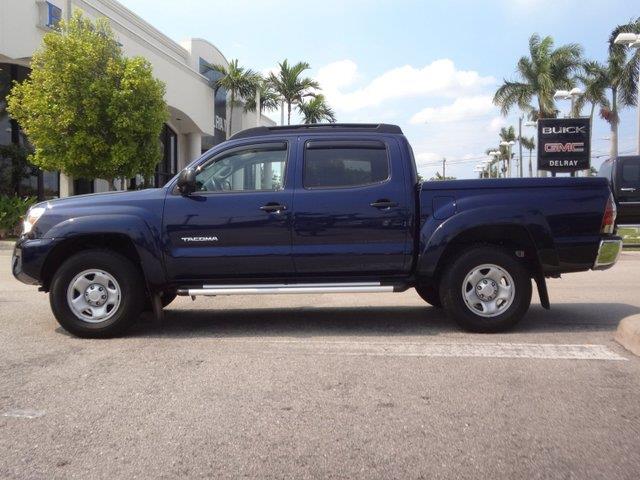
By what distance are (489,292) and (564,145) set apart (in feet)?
60.3

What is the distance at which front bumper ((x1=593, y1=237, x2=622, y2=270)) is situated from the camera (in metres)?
6.32

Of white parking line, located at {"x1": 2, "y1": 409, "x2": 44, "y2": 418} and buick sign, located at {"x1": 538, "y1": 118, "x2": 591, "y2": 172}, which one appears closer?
white parking line, located at {"x1": 2, "y1": 409, "x2": 44, "y2": 418}

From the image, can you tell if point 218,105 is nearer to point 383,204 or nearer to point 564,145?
point 564,145

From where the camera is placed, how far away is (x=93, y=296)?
250 inches

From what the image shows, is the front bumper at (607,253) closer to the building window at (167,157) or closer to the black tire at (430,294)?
the black tire at (430,294)

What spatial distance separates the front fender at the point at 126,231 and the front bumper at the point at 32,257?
11cm

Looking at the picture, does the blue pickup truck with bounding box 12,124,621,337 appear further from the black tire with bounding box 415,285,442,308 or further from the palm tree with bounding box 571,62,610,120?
the palm tree with bounding box 571,62,610,120

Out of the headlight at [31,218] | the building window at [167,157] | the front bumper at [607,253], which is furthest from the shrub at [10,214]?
the front bumper at [607,253]

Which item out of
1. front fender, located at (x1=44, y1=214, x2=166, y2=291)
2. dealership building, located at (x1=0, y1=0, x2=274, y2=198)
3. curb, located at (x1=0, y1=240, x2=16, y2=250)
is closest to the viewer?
front fender, located at (x1=44, y1=214, x2=166, y2=291)

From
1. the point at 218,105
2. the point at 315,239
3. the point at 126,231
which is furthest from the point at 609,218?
the point at 218,105

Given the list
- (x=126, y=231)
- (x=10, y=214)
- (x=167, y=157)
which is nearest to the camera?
(x=126, y=231)

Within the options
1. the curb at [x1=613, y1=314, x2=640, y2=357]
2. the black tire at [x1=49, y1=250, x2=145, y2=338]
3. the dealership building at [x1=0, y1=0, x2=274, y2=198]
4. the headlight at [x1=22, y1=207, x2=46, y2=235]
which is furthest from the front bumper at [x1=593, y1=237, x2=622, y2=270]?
the dealership building at [x1=0, y1=0, x2=274, y2=198]

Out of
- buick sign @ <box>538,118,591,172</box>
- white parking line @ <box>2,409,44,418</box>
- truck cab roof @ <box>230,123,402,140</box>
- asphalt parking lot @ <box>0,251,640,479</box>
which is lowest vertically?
white parking line @ <box>2,409,44,418</box>

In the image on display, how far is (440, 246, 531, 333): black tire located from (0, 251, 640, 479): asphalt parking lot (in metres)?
0.18
